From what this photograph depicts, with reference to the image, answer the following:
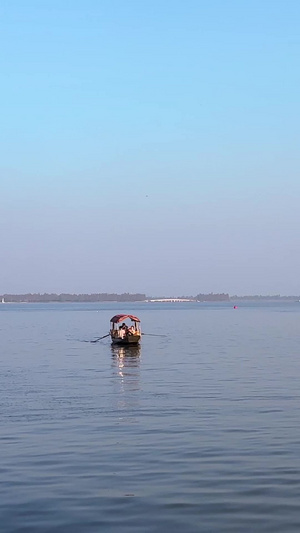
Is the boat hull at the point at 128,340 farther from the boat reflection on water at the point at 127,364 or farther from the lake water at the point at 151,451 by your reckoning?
the lake water at the point at 151,451

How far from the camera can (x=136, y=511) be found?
19.4m

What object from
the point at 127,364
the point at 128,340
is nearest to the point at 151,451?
the point at 127,364

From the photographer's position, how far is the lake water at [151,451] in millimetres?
19109

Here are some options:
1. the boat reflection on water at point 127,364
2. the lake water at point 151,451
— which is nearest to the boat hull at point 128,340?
the boat reflection on water at point 127,364

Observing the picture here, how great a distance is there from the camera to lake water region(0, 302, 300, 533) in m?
19.1

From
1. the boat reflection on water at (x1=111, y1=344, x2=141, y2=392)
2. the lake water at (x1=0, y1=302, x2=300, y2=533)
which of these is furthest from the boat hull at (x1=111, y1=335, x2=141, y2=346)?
the lake water at (x1=0, y1=302, x2=300, y2=533)

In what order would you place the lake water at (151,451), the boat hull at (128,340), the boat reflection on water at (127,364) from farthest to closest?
the boat hull at (128,340)
the boat reflection on water at (127,364)
the lake water at (151,451)

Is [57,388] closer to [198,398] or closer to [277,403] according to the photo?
[198,398]

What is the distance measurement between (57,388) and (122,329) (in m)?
43.0

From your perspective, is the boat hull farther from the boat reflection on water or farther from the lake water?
the lake water

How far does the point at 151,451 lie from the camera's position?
26.4 metres

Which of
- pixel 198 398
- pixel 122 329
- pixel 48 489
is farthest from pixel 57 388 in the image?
pixel 122 329

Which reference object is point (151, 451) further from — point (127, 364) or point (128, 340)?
point (128, 340)

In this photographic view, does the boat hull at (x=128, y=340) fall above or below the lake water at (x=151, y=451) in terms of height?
Answer: above
